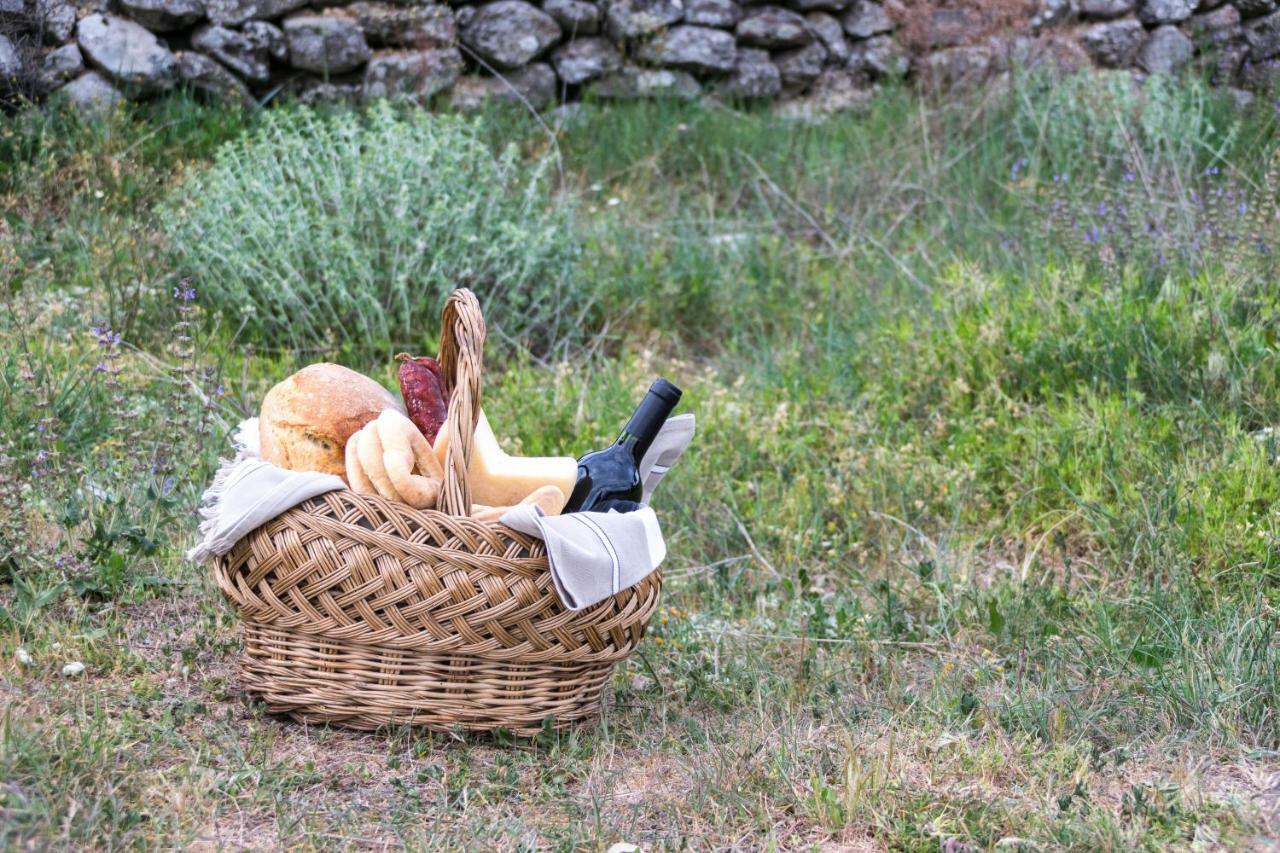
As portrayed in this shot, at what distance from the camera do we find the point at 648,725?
8.66ft

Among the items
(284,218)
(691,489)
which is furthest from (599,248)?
(691,489)

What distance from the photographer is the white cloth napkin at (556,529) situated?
2229 millimetres

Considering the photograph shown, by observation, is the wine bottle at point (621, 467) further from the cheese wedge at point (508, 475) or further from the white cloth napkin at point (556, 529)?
the white cloth napkin at point (556, 529)

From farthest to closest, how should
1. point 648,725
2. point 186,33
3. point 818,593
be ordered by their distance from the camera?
point 186,33 < point 818,593 < point 648,725

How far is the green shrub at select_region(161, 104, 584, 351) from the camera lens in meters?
4.74

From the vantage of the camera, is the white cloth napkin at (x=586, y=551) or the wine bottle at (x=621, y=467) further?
the wine bottle at (x=621, y=467)

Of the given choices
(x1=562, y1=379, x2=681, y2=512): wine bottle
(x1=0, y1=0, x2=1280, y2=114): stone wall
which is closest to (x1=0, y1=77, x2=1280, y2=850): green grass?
(x1=0, y1=0, x2=1280, y2=114): stone wall

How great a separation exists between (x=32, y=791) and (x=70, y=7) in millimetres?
4928

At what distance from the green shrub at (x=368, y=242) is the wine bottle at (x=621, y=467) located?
208 centimetres

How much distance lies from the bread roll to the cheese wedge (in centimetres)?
18

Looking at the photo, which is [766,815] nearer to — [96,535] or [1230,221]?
[96,535]

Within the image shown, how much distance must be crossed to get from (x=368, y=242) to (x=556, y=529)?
3011mm

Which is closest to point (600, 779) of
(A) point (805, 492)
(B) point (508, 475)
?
(B) point (508, 475)

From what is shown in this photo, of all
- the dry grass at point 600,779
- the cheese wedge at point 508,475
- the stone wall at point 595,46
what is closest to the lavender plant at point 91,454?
the dry grass at point 600,779
